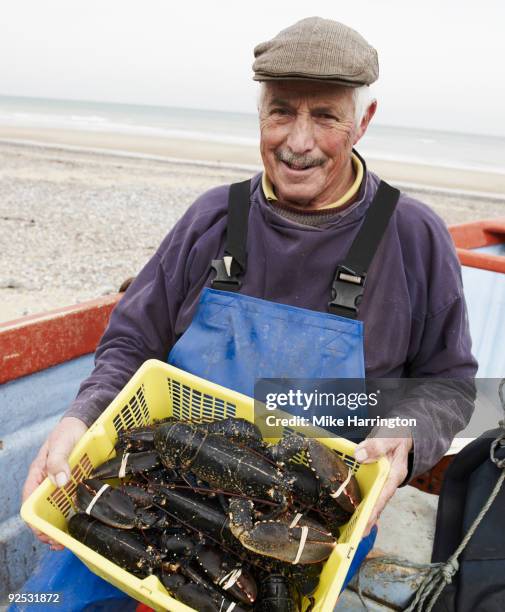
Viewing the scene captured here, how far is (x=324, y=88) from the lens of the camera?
7.23 ft

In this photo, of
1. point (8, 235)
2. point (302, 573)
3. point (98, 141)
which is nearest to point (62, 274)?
point (8, 235)

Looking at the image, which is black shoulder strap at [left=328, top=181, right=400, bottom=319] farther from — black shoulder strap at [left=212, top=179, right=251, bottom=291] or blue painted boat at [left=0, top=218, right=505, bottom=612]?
blue painted boat at [left=0, top=218, right=505, bottom=612]

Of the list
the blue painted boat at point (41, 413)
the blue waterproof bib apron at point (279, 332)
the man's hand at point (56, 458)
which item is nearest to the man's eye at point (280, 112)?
the blue waterproof bib apron at point (279, 332)

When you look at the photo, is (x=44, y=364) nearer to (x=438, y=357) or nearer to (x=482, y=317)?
(x=438, y=357)

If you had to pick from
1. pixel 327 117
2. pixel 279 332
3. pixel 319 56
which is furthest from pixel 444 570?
pixel 319 56

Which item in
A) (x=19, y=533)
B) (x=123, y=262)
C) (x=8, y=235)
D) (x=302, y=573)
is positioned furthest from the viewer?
(x=8, y=235)

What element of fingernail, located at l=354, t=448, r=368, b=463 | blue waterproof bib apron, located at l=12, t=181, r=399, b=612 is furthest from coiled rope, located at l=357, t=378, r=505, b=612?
fingernail, located at l=354, t=448, r=368, b=463

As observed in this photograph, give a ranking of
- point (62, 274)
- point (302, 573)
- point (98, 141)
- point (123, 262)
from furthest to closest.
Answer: point (98, 141) → point (123, 262) → point (62, 274) → point (302, 573)

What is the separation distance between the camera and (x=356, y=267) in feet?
7.27

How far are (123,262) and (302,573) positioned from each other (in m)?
7.33

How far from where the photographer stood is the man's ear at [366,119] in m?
2.41

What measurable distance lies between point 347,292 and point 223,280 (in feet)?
1.71

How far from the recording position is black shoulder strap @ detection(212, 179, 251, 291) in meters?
2.33

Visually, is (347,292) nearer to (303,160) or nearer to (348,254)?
(348,254)
